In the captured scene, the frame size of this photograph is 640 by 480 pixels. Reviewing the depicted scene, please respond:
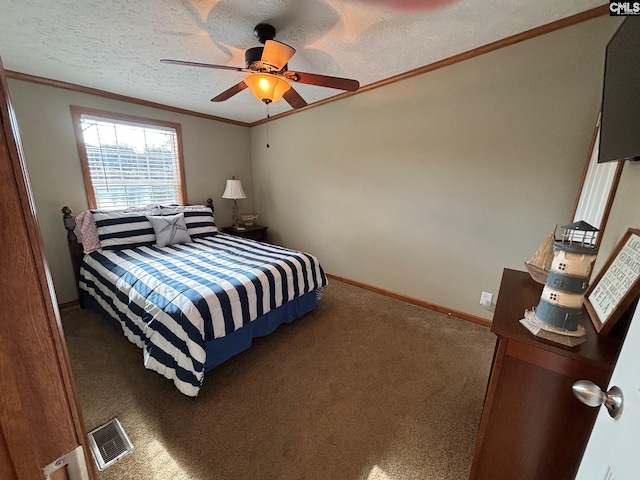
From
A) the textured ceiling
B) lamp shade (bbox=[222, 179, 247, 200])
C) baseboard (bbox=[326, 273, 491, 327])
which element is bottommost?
baseboard (bbox=[326, 273, 491, 327])

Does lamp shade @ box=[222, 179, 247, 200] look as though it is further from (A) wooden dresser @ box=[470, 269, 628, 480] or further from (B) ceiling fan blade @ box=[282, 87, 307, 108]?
(A) wooden dresser @ box=[470, 269, 628, 480]

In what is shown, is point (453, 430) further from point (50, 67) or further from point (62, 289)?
point (50, 67)

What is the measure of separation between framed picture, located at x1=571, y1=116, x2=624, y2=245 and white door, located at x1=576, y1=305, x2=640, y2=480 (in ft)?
2.79

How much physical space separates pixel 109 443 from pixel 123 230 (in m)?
1.99

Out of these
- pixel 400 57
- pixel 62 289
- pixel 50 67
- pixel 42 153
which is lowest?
pixel 62 289

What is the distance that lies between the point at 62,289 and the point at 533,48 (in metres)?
4.74

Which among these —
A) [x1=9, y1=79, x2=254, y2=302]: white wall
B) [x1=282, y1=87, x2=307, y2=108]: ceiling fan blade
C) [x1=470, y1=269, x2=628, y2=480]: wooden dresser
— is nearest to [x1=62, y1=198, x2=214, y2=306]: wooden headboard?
[x1=9, y1=79, x2=254, y2=302]: white wall

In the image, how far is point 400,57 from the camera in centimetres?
209

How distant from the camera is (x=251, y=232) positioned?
12.5 ft

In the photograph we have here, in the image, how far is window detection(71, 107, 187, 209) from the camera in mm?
2691

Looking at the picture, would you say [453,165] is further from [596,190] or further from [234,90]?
[234,90]

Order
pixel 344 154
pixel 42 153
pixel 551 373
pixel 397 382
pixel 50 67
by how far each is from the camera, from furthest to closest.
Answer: pixel 344 154
pixel 42 153
pixel 50 67
pixel 397 382
pixel 551 373

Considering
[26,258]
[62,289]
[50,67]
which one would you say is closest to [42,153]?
[50,67]

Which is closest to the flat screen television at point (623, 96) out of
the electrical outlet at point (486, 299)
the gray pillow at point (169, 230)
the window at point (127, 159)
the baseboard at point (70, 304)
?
the electrical outlet at point (486, 299)
